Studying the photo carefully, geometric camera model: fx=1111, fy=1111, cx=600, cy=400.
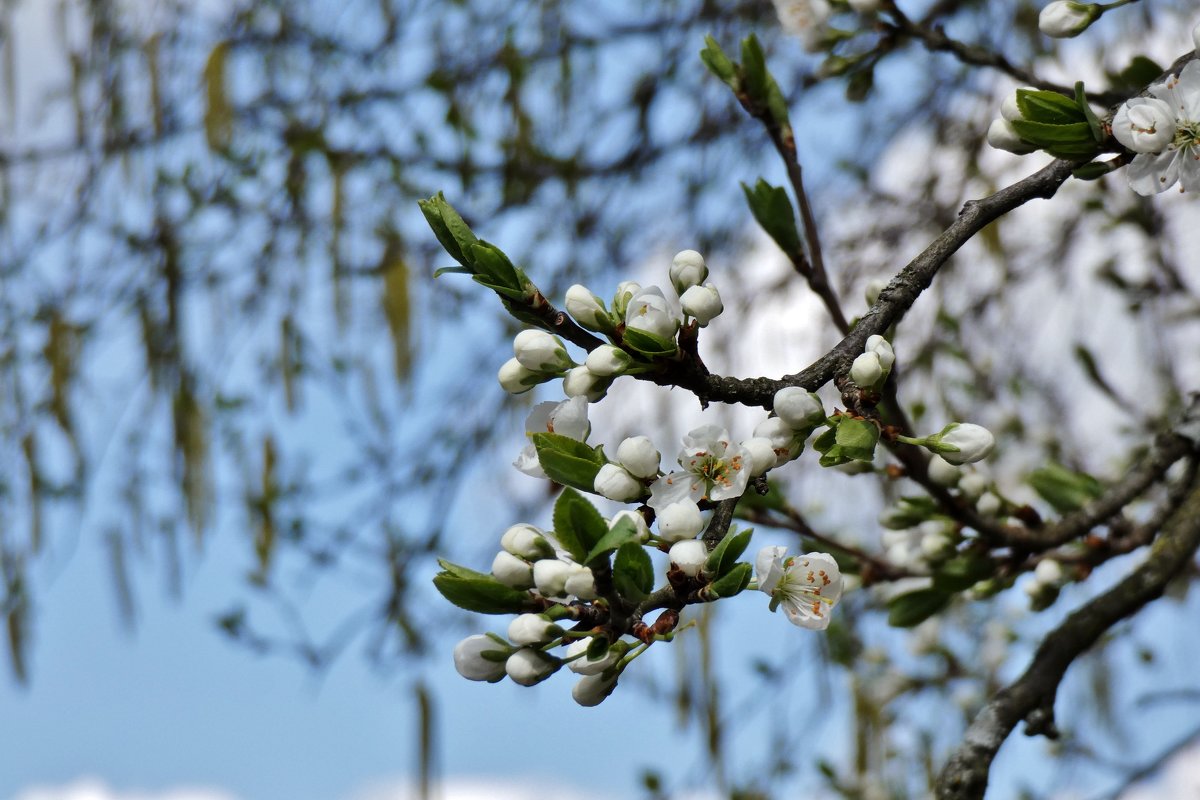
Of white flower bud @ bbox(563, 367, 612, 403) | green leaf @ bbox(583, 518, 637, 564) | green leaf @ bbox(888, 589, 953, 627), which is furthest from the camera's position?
green leaf @ bbox(888, 589, 953, 627)

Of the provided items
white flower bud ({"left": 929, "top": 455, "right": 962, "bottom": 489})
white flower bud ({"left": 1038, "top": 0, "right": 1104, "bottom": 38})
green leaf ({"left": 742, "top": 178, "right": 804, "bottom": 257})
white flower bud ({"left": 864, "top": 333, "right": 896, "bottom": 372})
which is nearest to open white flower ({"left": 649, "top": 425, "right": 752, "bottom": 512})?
white flower bud ({"left": 864, "top": 333, "right": 896, "bottom": 372})

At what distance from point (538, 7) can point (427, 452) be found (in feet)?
3.31

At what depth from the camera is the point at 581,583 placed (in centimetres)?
68

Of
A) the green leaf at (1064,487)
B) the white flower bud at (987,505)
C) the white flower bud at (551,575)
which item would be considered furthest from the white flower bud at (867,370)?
the green leaf at (1064,487)

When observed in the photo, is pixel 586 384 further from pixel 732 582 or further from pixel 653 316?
pixel 732 582

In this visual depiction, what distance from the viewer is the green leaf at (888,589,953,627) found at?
1225 millimetres

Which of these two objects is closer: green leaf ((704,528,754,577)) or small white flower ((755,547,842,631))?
green leaf ((704,528,754,577))

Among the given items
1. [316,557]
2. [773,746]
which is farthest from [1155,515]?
[316,557]

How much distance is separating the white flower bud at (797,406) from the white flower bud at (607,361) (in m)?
0.10

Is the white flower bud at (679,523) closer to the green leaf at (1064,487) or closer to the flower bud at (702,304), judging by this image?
the flower bud at (702,304)

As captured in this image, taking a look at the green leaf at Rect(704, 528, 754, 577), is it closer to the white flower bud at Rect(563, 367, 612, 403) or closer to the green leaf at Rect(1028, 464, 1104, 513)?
the white flower bud at Rect(563, 367, 612, 403)

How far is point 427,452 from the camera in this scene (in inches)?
99.2

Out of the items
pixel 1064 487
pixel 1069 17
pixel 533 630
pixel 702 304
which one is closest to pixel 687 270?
pixel 702 304

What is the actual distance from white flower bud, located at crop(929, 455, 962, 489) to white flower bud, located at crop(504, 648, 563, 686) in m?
0.55
